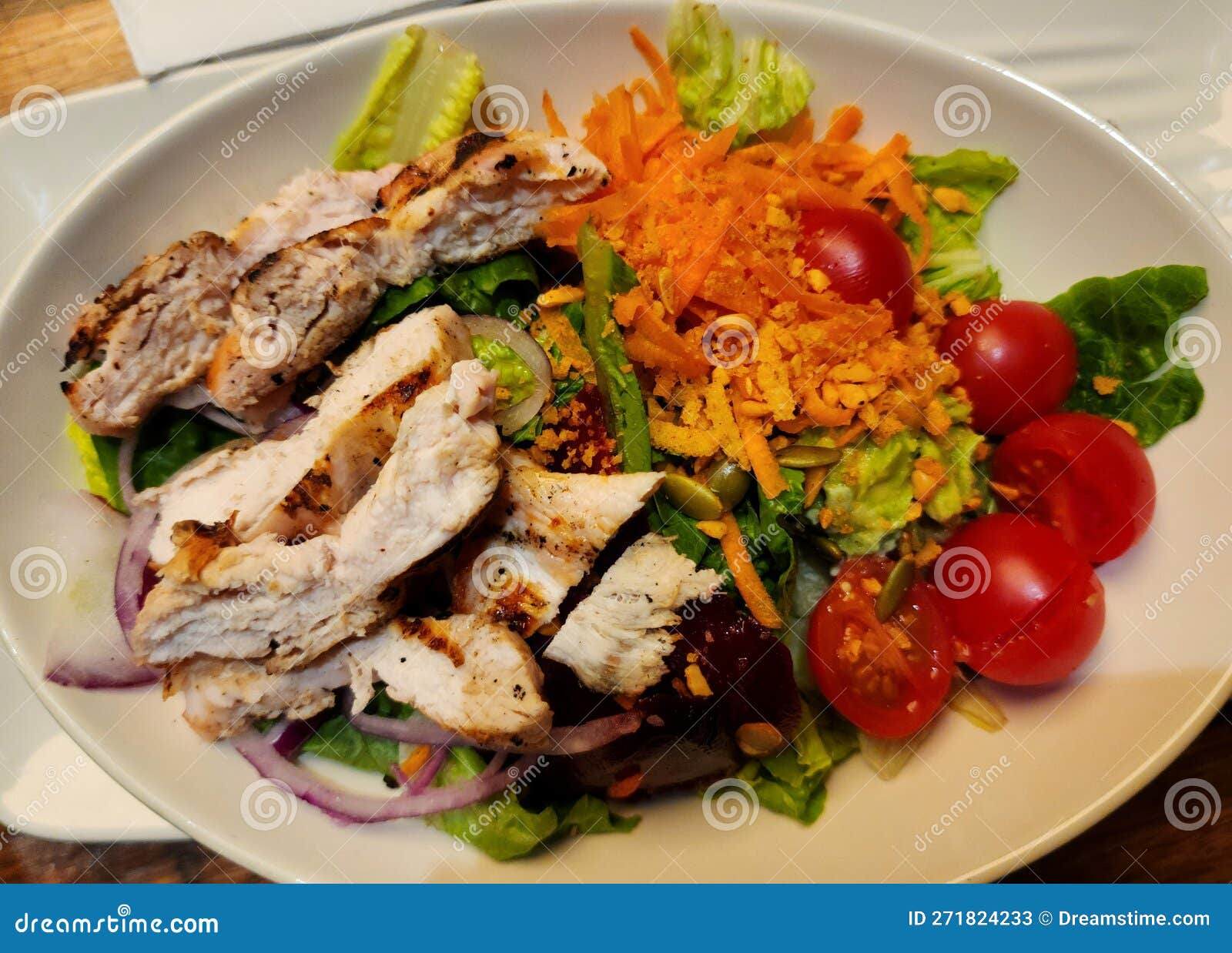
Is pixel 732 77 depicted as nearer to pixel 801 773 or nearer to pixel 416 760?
pixel 801 773

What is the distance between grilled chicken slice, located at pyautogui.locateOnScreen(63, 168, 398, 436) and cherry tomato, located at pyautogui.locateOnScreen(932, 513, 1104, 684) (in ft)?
7.14

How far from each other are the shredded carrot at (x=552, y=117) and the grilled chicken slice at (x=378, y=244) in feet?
0.69

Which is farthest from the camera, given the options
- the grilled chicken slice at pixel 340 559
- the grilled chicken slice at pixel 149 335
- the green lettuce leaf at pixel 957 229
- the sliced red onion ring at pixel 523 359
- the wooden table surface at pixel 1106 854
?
the wooden table surface at pixel 1106 854

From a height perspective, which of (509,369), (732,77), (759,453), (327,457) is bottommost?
(327,457)

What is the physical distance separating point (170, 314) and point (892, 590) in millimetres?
2213

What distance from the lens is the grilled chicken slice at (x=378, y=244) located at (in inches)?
83.0

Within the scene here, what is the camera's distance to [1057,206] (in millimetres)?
2322

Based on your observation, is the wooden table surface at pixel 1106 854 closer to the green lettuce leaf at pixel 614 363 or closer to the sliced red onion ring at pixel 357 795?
the sliced red onion ring at pixel 357 795

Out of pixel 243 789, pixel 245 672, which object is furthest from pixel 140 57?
pixel 243 789

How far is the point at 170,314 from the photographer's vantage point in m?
2.13

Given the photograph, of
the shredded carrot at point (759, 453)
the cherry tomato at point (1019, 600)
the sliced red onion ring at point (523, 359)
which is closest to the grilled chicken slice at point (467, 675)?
the sliced red onion ring at point (523, 359)

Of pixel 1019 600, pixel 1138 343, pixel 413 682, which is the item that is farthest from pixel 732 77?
pixel 413 682

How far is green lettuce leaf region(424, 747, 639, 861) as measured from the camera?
2057mm

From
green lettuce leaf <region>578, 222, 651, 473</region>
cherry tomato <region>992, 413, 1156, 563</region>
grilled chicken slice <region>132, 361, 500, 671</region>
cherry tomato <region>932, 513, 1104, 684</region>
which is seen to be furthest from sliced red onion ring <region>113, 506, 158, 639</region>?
cherry tomato <region>992, 413, 1156, 563</region>
